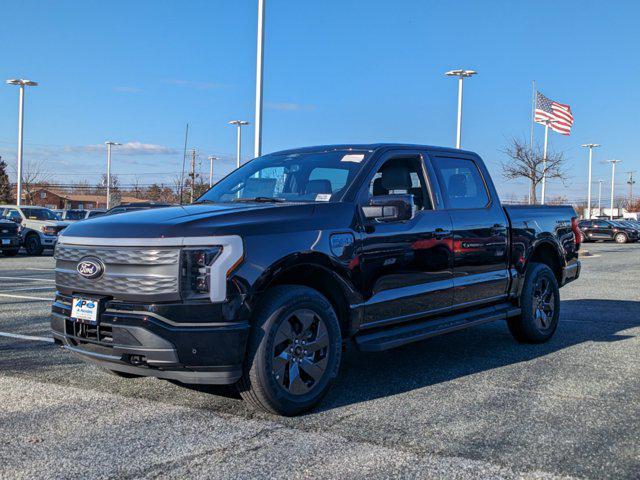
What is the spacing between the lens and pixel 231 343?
4039 mm

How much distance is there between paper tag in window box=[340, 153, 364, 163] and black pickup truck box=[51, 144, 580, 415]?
0.01 meters

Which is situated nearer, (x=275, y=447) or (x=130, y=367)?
(x=275, y=447)

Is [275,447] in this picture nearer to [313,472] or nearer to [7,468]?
[313,472]

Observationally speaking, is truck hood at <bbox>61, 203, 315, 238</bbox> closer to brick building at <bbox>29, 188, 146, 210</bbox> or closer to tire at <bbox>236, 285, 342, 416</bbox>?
tire at <bbox>236, 285, 342, 416</bbox>

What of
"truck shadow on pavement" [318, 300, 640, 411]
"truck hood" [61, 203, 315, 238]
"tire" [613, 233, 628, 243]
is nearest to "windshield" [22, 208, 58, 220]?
"truck shadow on pavement" [318, 300, 640, 411]

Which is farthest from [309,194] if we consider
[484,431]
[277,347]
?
[484,431]

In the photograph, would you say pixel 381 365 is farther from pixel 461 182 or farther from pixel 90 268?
pixel 90 268

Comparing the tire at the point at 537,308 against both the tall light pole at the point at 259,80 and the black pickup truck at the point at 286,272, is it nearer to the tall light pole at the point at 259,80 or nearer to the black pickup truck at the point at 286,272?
the black pickup truck at the point at 286,272

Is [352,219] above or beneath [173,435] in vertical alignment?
above

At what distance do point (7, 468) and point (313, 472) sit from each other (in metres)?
1.60

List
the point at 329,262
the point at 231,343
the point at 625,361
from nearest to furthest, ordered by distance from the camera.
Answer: the point at 231,343 < the point at 329,262 < the point at 625,361

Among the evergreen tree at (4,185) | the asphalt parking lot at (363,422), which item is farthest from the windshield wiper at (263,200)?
the evergreen tree at (4,185)

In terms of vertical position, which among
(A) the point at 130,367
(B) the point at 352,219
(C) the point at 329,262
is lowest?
(A) the point at 130,367

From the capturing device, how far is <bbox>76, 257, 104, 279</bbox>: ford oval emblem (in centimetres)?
425
